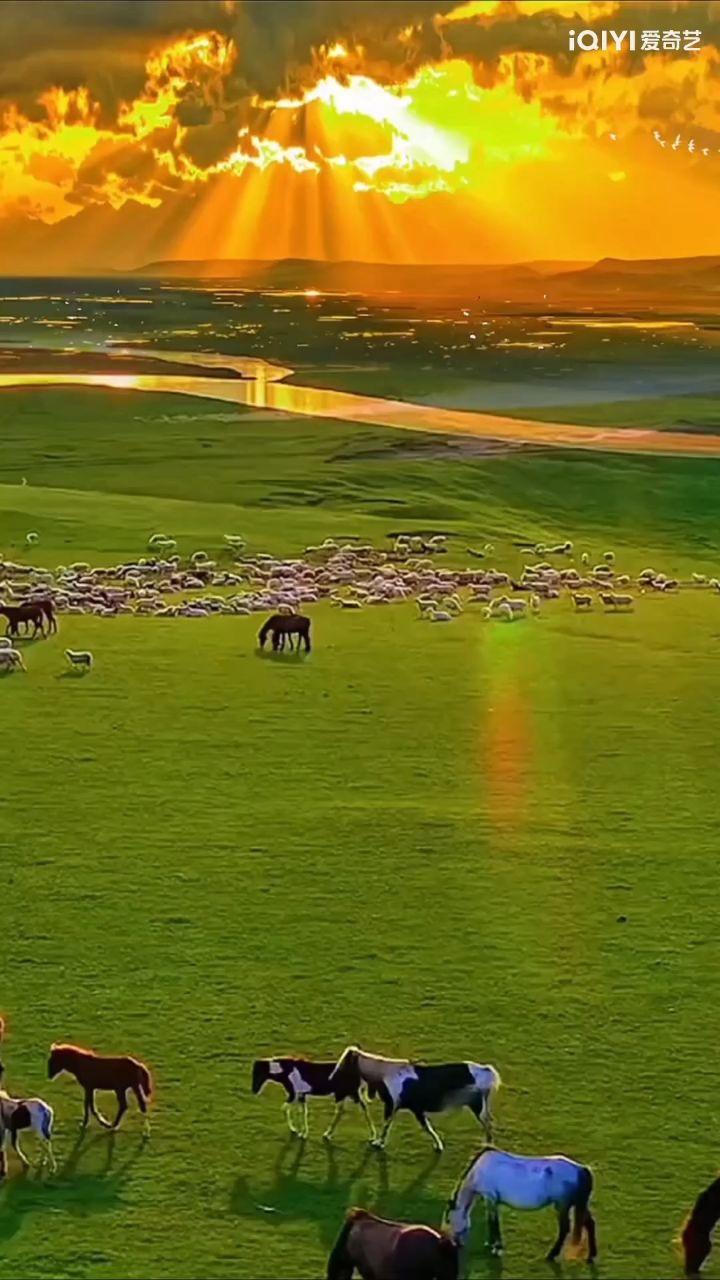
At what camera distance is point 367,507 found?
149ft

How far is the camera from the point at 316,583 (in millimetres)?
32031

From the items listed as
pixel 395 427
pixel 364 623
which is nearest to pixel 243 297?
pixel 395 427

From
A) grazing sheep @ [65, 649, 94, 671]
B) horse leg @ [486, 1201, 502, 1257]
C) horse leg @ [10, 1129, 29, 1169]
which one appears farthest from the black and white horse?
grazing sheep @ [65, 649, 94, 671]

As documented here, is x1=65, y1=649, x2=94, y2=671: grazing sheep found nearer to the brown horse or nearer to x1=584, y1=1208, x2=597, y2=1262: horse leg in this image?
the brown horse

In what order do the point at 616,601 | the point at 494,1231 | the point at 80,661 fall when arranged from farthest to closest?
the point at 616,601
the point at 80,661
the point at 494,1231

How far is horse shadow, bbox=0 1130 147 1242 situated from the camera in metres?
10.1

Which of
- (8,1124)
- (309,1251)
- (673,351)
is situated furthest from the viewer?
(673,351)

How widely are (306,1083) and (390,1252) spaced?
7.74 ft

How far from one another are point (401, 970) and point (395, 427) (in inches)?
2114

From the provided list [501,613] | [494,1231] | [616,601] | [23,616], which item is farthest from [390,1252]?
[616,601]

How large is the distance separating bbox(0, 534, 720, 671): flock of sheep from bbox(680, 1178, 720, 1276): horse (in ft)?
63.9

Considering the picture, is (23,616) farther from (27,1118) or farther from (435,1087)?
(435,1087)

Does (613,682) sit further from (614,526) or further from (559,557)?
(614,526)

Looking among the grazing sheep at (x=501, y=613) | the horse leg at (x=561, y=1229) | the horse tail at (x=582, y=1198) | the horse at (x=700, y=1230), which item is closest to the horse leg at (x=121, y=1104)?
the horse leg at (x=561, y=1229)
